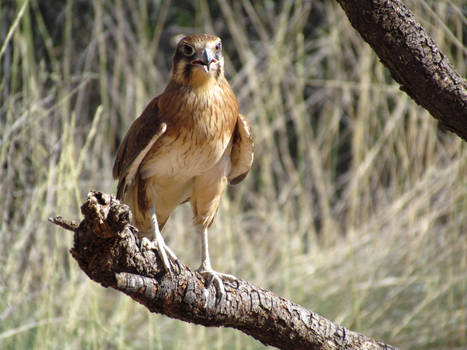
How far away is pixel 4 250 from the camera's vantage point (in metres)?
3.95

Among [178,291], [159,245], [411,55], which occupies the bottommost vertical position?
[178,291]

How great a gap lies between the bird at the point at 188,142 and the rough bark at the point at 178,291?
647 millimetres

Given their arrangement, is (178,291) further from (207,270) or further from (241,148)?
(241,148)

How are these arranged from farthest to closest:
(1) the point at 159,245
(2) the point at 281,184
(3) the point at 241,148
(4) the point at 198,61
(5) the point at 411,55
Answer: (2) the point at 281,184
(3) the point at 241,148
(4) the point at 198,61
(1) the point at 159,245
(5) the point at 411,55

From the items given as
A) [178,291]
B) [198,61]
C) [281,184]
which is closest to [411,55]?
[178,291]

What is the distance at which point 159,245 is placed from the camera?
Result: 2934 millimetres

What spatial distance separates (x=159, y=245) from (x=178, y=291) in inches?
29.0

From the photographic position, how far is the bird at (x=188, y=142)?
3.22 metres

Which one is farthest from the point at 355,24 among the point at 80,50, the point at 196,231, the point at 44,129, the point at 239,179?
the point at 80,50

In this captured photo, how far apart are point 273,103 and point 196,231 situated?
137cm

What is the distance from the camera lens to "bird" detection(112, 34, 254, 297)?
3219mm

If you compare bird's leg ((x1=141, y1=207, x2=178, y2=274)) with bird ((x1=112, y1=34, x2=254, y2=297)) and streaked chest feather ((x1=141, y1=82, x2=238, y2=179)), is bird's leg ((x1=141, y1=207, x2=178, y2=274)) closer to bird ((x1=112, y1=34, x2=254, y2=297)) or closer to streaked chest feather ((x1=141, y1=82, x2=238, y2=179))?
bird ((x1=112, y1=34, x2=254, y2=297))

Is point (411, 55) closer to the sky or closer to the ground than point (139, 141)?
closer to the ground

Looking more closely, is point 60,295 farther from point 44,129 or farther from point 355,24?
point 355,24
